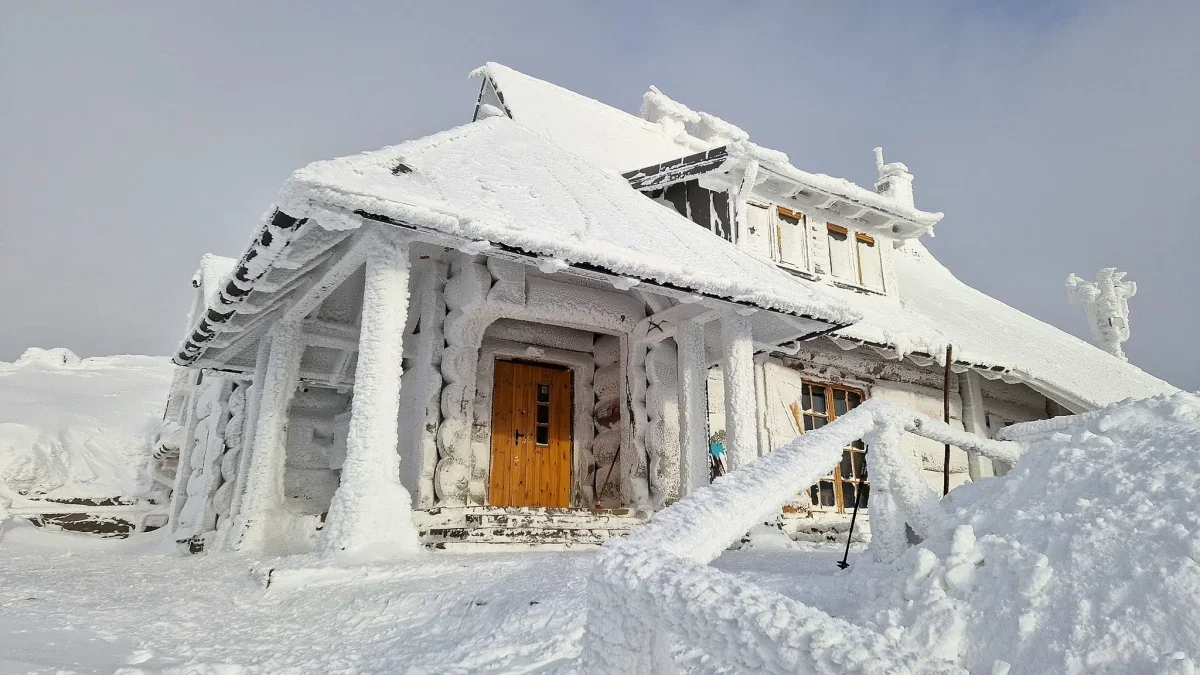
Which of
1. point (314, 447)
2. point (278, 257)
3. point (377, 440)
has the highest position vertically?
point (278, 257)

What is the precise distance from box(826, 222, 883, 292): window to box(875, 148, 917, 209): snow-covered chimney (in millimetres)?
3870

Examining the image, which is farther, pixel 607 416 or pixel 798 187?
pixel 798 187

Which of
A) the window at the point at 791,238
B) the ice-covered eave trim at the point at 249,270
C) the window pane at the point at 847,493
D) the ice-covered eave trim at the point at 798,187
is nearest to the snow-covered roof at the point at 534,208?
the ice-covered eave trim at the point at 249,270

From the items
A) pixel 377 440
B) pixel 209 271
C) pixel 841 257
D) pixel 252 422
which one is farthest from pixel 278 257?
pixel 209 271

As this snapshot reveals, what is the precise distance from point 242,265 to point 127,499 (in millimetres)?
12652

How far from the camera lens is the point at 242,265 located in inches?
212

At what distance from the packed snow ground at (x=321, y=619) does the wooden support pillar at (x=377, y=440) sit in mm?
293

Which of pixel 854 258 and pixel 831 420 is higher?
pixel 854 258

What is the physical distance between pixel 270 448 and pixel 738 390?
182 inches

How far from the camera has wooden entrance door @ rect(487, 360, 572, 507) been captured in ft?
26.4

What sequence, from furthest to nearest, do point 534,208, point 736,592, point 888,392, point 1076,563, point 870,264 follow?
1. point 870,264
2. point 888,392
3. point 534,208
4. point 1076,563
5. point 736,592

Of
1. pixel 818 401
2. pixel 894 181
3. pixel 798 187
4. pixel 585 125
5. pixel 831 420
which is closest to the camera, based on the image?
pixel 831 420

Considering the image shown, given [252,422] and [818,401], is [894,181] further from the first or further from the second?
[252,422]

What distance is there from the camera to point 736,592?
1.24 m
